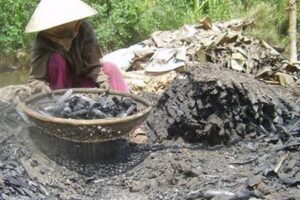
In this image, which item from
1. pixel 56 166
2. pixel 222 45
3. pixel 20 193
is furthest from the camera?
pixel 222 45

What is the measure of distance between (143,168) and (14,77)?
179 inches

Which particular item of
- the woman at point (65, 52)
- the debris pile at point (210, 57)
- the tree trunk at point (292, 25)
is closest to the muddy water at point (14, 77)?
the debris pile at point (210, 57)

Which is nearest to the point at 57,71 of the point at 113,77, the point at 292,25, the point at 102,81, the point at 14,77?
the point at 102,81

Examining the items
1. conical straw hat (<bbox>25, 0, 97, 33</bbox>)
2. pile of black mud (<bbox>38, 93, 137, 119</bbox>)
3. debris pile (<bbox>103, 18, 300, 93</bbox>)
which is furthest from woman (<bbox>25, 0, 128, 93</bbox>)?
debris pile (<bbox>103, 18, 300, 93</bbox>)

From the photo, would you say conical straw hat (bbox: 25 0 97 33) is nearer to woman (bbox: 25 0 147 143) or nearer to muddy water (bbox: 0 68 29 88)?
woman (bbox: 25 0 147 143)

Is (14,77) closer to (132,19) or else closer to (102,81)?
(132,19)

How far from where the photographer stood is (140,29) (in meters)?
Answer: 8.49

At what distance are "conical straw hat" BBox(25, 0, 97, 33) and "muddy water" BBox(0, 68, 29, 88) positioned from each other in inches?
146

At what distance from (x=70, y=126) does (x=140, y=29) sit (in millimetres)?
5335

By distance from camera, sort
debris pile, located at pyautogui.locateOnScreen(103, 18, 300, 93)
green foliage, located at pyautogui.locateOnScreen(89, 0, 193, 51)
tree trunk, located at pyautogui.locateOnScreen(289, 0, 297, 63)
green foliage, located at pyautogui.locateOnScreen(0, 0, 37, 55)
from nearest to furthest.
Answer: debris pile, located at pyautogui.locateOnScreen(103, 18, 300, 93)
tree trunk, located at pyautogui.locateOnScreen(289, 0, 297, 63)
green foliage, located at pyautogui.locateOnScreen(0, 0, 37, 55)
green foliage, located at pyautogui.locateOnScreen(89, 0, 193, 51)

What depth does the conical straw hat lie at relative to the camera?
3941mm

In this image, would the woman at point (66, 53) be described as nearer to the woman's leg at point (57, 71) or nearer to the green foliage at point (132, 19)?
the woman's leg at point (57, 71)

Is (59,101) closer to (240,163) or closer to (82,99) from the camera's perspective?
(82,99)

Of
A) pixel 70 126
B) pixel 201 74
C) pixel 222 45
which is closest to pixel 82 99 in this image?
pixel 70 126
